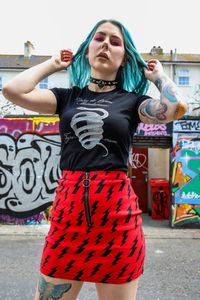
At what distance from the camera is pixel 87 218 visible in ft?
5.63

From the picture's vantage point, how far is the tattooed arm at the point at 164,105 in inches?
67.6

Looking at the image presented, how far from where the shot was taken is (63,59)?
195cm

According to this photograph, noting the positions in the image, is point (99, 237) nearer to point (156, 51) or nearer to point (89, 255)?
point (89, 255)

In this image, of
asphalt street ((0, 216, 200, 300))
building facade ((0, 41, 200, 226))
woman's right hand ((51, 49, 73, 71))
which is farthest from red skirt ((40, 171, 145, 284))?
building facade ((0, 41, 200, 226))

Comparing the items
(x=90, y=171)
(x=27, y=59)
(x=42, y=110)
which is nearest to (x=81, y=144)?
(x=90, y=171)

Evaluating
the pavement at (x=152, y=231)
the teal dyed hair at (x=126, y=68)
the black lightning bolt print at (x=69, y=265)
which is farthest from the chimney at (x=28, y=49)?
the black lightning bolt print at (x=69, y=265)

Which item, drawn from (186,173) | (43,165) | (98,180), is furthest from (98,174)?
(186,173)

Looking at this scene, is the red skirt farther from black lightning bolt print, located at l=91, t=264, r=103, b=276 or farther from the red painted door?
the red painted door

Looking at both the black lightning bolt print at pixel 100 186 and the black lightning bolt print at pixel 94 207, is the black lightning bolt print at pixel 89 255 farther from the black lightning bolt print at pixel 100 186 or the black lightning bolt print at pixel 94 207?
the black lightning bolt print at pixel 100 186

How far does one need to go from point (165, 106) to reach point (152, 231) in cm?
650

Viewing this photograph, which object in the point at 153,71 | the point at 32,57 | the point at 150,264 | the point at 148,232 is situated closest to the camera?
the point at 153,71

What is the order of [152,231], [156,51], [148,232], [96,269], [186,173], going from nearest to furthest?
[96,269], [148,232], [152,231], [186,173], [156,51]

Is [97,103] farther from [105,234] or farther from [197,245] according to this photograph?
[197,245]

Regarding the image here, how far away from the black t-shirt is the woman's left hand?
0.12 meters
